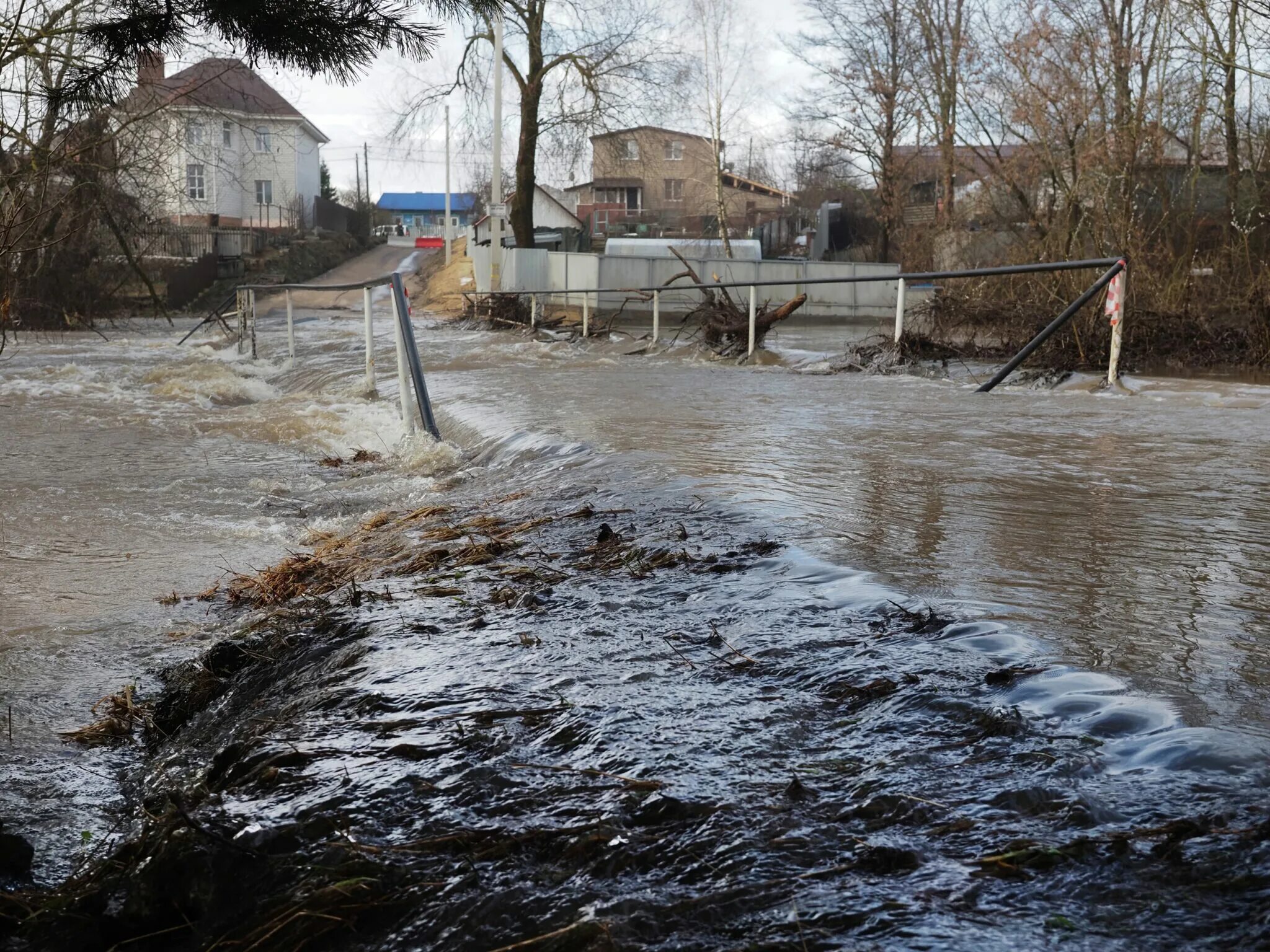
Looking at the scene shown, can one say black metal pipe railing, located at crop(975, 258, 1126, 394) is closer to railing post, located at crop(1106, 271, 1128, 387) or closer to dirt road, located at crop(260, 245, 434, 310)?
railing post, located at crop(1106, 271, 1128, 387)

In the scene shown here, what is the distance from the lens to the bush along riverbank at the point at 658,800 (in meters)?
2.00

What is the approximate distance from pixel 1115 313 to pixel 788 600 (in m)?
7.33

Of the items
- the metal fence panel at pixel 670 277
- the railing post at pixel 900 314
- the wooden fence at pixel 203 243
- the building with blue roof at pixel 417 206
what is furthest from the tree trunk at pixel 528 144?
the building with blue roof at pixel 417 206

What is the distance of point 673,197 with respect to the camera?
74.4 meters

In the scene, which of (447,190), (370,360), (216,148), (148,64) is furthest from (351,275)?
(148,64)

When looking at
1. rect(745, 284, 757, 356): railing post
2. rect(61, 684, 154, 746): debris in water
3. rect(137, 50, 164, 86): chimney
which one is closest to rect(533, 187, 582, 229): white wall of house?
rect(745, 284, 757, 356): railing post

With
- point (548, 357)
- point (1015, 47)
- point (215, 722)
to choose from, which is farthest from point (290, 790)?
point (1015, 47)

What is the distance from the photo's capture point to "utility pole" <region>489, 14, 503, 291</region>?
29.5 metres

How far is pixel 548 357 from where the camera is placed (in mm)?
17109

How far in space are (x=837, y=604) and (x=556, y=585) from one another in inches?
41.7

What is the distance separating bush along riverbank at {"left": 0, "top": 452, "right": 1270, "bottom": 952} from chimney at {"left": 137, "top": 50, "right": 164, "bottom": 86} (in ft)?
8.01

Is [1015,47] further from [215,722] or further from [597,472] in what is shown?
[215,722]

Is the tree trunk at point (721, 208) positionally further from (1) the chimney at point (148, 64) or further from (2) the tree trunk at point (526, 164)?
(1) the chimney at point (148, 64)

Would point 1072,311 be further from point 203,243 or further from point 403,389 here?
point 203,243
